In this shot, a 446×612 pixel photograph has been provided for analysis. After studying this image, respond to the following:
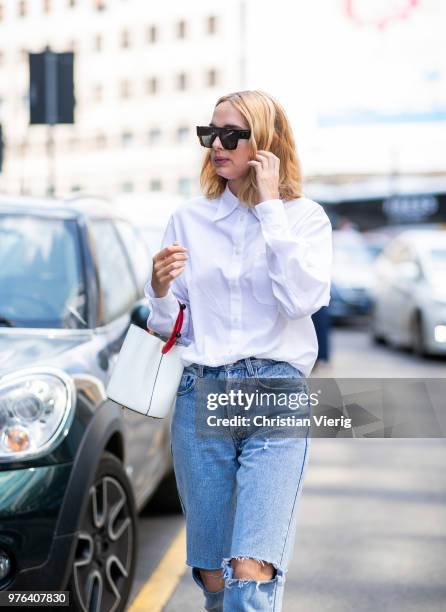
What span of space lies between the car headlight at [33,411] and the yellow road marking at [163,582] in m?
1.06

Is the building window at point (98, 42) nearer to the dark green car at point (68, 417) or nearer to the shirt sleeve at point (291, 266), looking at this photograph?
the dark green car at point (68, 417)

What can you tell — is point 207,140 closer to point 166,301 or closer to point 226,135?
point 226,135

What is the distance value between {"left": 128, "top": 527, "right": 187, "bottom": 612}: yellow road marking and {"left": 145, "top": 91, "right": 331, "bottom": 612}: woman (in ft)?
4.61

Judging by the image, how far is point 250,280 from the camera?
314 centimetres

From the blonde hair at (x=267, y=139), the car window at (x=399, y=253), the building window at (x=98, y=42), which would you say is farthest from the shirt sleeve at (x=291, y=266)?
the building window at (x=98, y=42)

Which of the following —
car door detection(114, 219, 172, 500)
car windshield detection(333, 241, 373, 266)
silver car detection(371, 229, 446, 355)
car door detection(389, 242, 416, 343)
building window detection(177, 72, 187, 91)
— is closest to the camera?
car door detection(114, 219, 172, 500)

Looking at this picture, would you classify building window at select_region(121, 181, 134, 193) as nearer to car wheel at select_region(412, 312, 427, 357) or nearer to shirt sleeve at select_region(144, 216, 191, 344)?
car wheel at select_region(412, 312, 427, 357)

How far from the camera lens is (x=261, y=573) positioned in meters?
3.04

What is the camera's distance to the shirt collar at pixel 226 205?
10.7ft

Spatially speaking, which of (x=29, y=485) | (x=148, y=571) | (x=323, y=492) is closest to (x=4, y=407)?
(x=29, y=485)

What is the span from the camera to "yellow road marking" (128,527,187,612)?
4.64 m

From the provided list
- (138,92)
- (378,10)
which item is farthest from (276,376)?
(138,92)

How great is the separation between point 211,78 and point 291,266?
82.3 m

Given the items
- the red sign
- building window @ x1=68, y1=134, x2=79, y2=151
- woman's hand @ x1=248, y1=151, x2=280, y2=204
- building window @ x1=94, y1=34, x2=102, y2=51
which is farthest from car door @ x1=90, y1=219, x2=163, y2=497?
building window @ x1=68, y1=134, x2=79, y2=151
